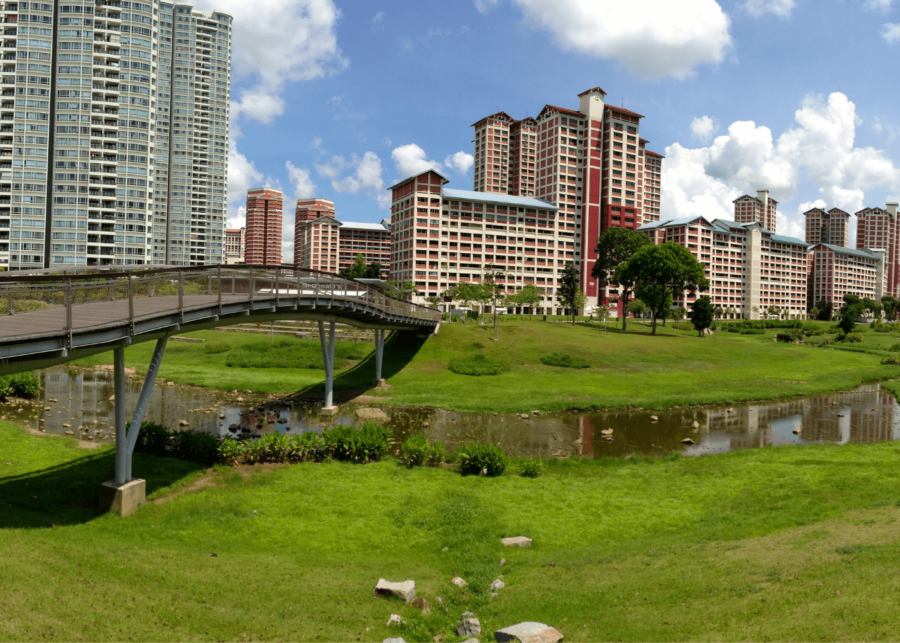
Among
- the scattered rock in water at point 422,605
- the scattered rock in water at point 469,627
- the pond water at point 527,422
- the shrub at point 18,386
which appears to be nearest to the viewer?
the scattered rock in water at point 469,627

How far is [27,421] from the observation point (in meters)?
31.3

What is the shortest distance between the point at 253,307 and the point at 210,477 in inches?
295

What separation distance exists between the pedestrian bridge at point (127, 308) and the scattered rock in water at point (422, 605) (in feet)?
36.2

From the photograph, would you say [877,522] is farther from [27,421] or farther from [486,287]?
[486,287]

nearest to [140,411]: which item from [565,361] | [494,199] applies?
[565,361]

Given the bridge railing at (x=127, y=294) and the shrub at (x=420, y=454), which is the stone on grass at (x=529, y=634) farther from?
the shrub at (x=420, y=454)

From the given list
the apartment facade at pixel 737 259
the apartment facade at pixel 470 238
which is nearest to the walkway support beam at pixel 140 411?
the apartment facade at pixel 470 238

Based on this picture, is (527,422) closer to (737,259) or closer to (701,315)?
(701,315)

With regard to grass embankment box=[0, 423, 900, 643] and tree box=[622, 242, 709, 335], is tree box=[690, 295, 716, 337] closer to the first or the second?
tree box=[622, 242, 709, 335]

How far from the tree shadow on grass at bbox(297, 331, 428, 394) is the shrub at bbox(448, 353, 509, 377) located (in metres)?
5.02

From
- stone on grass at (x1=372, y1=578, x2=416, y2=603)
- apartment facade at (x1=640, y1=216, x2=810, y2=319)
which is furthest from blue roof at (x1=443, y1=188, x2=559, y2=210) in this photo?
stone on grass at (x1=372, y1=578, x2=416, y2=603)

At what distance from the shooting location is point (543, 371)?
56.2 meters

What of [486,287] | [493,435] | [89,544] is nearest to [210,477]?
[89,544]

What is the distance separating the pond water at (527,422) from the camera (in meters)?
31.7
